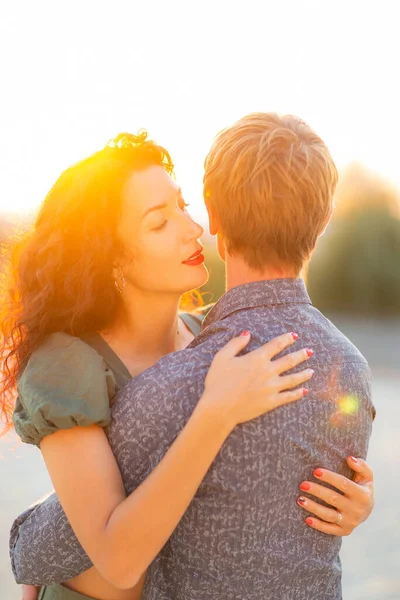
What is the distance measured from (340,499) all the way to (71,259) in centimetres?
111

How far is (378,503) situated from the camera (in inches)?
227

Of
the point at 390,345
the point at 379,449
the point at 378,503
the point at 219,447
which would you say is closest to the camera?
the point at 219,447

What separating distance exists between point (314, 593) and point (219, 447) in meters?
0.48

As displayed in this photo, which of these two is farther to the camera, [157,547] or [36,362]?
[36,362]

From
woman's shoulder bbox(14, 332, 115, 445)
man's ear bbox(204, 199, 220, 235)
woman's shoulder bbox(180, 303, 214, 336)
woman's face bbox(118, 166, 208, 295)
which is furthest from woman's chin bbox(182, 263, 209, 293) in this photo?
man's ear bbox(204, 199, 220, 235)

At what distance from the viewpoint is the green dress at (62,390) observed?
1.67 m

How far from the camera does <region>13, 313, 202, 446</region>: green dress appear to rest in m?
1.67

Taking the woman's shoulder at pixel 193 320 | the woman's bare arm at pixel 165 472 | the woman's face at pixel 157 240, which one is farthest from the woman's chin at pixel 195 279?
the woman's bare arm at pixel 165 472

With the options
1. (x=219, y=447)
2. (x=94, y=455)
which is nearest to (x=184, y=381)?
(x=219, y=447)

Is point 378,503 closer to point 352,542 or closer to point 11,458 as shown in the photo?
point 352,542

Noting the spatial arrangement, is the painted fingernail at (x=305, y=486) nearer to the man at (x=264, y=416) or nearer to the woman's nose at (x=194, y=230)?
the man at (x=264, y=416)

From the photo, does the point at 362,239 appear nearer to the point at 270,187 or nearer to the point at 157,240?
the point at 157,240

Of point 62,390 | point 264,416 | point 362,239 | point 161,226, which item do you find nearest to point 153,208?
point 161,226

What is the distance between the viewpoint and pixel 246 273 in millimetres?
1674
